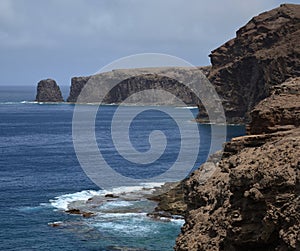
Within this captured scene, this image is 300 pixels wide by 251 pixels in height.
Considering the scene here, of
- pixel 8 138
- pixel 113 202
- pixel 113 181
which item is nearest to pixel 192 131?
pixel 8 138

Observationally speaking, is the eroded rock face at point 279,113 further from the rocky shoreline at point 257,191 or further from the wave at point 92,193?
the wave at point 92,193

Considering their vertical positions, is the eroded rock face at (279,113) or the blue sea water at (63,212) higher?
the eroded rock face at (279,113)

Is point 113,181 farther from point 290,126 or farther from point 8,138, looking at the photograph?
point 8,138

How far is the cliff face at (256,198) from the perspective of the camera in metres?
23.1

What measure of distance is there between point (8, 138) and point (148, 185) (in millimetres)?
86591

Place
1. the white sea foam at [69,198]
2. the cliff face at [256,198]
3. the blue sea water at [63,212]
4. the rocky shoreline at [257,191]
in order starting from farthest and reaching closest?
the white sea foam at [69,198] < the blue sea water at [63,212] < the rocky shoreline at [257,191] < the cliff face at [256,198]

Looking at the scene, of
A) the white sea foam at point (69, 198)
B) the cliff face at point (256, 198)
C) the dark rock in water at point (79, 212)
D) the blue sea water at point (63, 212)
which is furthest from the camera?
the white sea foam at point (69, 198)

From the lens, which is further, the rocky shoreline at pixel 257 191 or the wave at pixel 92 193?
the wave at pixel 92 193

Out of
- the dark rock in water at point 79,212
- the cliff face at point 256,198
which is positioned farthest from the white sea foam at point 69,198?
the cliff face at point 256,198

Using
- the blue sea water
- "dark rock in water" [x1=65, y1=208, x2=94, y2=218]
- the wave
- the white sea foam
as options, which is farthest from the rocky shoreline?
the wave

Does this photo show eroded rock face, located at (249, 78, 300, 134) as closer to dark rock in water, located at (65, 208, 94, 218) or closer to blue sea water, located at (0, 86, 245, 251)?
blue sea water, located at (0, 86, 245, 251)

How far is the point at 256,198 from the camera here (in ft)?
78.6

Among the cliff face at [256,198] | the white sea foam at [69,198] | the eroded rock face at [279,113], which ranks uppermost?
the eroded rock face at [279,113]

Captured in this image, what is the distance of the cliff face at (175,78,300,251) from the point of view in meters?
23.1
